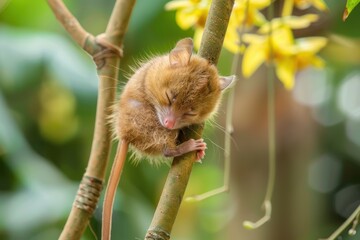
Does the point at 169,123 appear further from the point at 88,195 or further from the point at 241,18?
the point at 241,18

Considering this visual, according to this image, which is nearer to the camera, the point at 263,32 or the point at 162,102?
the point at 162,102

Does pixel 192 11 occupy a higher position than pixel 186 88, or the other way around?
pixel 192 11

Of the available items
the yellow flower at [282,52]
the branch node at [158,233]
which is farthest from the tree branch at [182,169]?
the yellow flower at [282,52]

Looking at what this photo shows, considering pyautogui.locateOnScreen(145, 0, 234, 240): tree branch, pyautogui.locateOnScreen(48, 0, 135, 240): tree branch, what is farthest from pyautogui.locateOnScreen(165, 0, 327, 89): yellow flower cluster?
pyautogui.locateOnScreen(145, 0, 234, 240): tree branch

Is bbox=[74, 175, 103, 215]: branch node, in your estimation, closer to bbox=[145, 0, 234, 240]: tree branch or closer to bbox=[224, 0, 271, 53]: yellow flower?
A: bbox=[145, 0, 234, 240]: tree branch

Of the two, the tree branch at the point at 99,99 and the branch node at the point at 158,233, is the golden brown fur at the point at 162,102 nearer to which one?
the tree branch at the point at 99,99

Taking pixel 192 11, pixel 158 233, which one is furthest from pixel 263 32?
pixel 158 233
